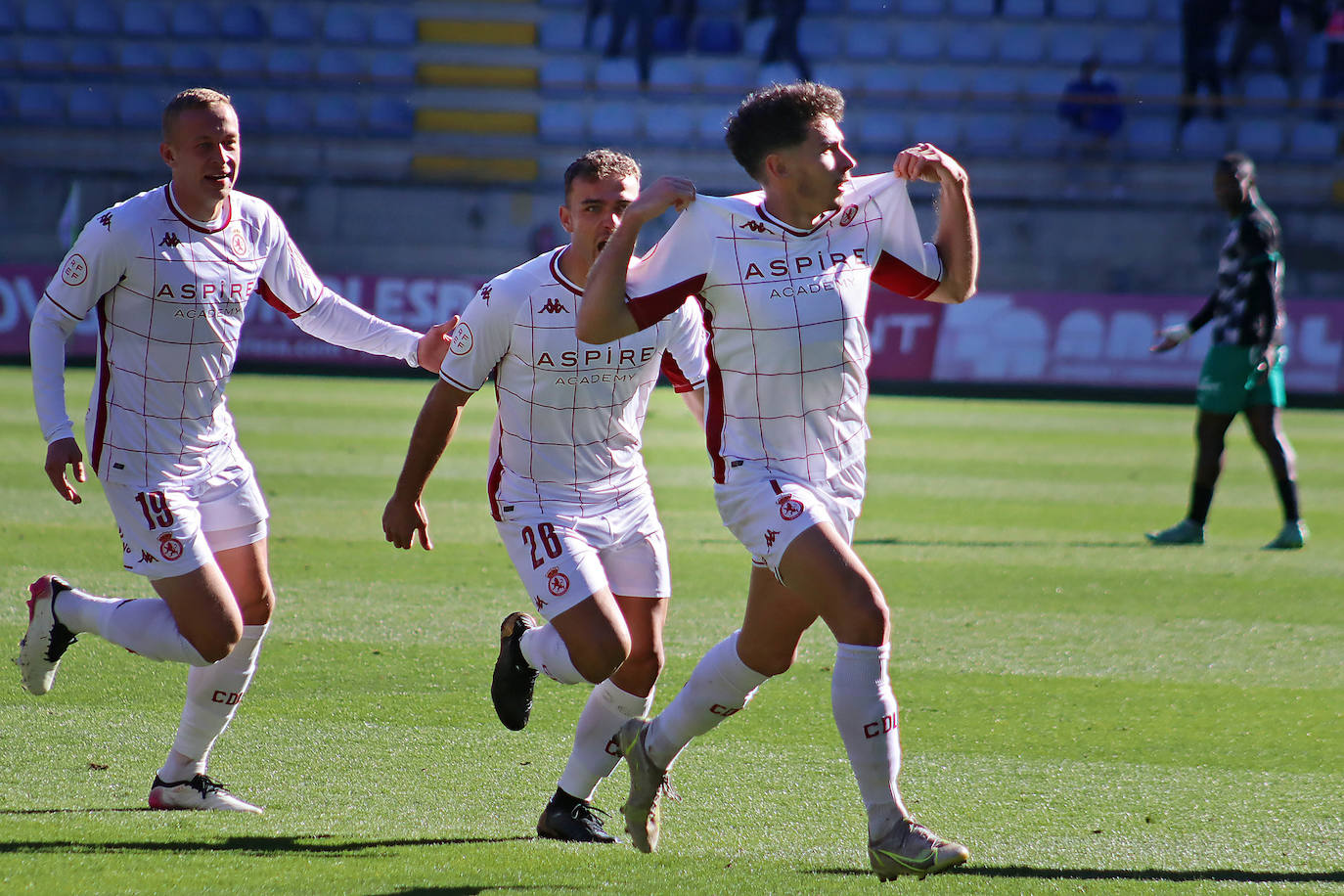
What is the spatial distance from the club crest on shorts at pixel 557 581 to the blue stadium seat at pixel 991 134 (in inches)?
812

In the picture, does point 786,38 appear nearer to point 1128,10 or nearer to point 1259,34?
point 1128,10

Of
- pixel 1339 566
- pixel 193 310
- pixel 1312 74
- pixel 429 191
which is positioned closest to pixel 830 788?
pixel 193 310

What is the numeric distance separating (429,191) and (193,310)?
18823mm

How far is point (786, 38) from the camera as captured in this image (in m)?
24.0

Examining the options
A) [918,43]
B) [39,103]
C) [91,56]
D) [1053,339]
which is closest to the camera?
[1053,339]

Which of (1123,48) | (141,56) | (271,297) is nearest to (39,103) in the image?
(141,56)

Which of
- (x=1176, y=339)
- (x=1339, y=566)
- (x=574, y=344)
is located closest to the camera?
(x=574, y=344)

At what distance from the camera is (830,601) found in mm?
3438

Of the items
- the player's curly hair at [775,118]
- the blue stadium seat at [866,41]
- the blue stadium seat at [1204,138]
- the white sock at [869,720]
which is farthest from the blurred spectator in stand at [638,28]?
the white sock at [869,720]

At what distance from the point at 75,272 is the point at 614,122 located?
2073cm

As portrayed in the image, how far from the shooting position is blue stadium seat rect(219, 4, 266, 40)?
82.1ft

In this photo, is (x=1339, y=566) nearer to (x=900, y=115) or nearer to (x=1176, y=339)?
(x=1176, y=339)

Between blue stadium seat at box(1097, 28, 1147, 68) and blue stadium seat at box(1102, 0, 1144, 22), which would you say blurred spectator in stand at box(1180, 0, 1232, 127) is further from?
blue stadium seat at box(1102, 0, 1144, 22)

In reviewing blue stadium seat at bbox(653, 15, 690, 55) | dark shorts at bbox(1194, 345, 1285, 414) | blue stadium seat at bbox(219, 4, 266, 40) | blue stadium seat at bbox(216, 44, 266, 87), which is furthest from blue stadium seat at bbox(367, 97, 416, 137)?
dark shorts at bbox(1194, 345, 1285, 414)
